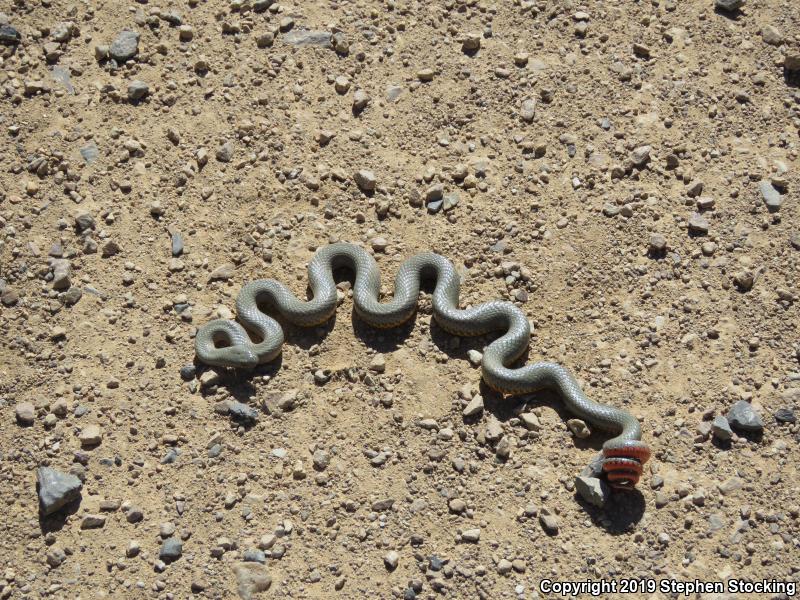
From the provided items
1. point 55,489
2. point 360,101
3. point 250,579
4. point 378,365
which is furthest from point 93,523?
point 360,101

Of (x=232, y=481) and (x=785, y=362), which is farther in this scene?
(x=785, y=362)

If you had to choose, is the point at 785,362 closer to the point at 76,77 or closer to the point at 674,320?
the point at 674,320

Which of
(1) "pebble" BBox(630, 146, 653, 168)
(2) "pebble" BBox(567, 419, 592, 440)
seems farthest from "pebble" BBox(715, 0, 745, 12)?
(2) "pebble" BBox(567, 419, 592, 440)

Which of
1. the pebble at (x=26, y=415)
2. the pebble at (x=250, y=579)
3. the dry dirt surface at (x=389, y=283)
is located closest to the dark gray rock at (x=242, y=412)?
the dry dirt surface at (x=389, y=283)

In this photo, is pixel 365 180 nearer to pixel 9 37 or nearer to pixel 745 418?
pixel 745 418

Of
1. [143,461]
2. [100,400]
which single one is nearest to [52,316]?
[100,400]

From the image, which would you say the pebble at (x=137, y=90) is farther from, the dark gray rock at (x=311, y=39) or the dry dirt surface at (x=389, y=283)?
the dark gray rock at (x=311, y=39)

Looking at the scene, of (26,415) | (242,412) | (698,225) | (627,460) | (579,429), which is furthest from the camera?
(698,225)
